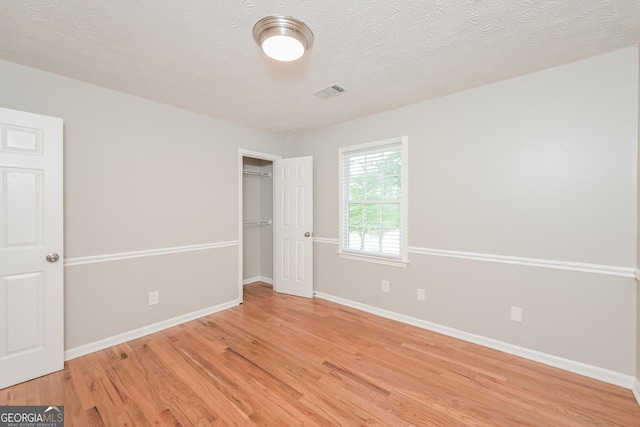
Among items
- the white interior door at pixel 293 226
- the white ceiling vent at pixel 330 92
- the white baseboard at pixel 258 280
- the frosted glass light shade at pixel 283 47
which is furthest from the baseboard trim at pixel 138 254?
the frosted glass light shade at pixel 283 47

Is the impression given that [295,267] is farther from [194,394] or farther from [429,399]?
[429,399]

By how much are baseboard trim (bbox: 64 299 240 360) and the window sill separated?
1.68m

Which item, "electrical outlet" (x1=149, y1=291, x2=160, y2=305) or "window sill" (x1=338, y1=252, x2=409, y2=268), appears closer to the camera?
"electrical outlet" (x1=149, y1=291, x2=160, y2=305)

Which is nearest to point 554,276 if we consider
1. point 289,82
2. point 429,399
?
point 429,399

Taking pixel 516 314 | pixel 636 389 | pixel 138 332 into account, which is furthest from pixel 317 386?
pixel 636 389

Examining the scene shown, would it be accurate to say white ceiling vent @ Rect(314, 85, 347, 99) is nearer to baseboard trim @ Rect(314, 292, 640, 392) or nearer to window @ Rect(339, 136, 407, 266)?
window @ Rect(339, 136, 407, 266)

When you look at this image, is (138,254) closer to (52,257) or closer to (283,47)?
(52,257)

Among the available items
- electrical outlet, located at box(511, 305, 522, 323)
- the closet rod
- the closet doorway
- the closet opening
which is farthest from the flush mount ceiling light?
the closet rod

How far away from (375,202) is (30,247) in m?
3.29

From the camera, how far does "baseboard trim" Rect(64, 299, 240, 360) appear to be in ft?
8.02

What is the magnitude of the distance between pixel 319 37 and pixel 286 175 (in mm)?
2507

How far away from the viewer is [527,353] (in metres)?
2.41

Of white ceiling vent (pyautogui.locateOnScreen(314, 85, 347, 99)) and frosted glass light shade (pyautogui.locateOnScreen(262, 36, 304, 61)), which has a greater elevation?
white ceiling vent (pyautogui.locateOnScreen(314, 85, 347, 99))

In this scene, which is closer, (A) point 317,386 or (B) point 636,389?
(B) point 636,389
